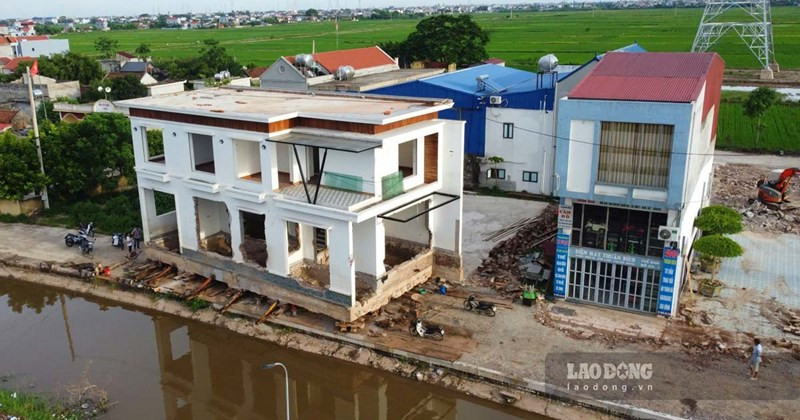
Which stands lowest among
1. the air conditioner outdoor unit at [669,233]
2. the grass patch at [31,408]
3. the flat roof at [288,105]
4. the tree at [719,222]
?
the grass patch at [31,408]

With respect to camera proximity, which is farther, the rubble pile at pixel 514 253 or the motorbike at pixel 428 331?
the rubble pile at pixel 514 253

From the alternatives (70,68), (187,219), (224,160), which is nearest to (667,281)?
(224,160)

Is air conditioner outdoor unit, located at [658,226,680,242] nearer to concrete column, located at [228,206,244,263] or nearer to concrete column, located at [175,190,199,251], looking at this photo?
concrete column, located at [228,206,244,263]

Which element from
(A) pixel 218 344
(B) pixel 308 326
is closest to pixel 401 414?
(B) pixel 308 326

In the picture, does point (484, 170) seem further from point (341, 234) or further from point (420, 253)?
point (341, 234)

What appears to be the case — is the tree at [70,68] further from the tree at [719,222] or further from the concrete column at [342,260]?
the tree at [719,222]

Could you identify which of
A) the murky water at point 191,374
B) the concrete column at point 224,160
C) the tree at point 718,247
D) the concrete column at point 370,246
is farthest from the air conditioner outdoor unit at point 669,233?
the concrete column at point 224,160
